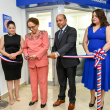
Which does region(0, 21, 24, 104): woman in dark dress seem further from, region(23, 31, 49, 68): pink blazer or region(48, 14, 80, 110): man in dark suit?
region(48, 14, 80, 110): man in dark suit

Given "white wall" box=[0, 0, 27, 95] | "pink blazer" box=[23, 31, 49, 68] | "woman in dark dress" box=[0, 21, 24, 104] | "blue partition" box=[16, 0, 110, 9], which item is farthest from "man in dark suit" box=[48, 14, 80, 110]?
"white wall" box=[0, 0, 27, 95]

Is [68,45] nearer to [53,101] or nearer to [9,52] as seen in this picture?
[9,52]

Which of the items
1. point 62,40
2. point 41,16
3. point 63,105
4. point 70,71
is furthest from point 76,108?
point 41,16

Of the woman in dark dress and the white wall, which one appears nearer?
the woman in dark dress

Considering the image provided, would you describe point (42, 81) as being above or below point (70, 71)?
below

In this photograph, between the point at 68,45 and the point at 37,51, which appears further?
the point at 37,51

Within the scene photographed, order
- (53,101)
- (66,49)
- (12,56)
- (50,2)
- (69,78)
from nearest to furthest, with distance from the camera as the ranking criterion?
1. (66,49)
2. (69,78)
3. (12,56)
4. (53,101)
5. (50,2)

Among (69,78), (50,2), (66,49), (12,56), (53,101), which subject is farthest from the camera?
(50,2)

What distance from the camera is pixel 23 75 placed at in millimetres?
3885

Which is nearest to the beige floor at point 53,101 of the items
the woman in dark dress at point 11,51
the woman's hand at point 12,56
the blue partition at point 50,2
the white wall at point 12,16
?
the woman in dark dress at point 11,51

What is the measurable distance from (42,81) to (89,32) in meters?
1.27

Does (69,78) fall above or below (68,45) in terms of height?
below

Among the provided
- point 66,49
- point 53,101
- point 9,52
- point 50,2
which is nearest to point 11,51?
point 9,52

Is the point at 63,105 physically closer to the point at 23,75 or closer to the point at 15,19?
the point at 23,75
